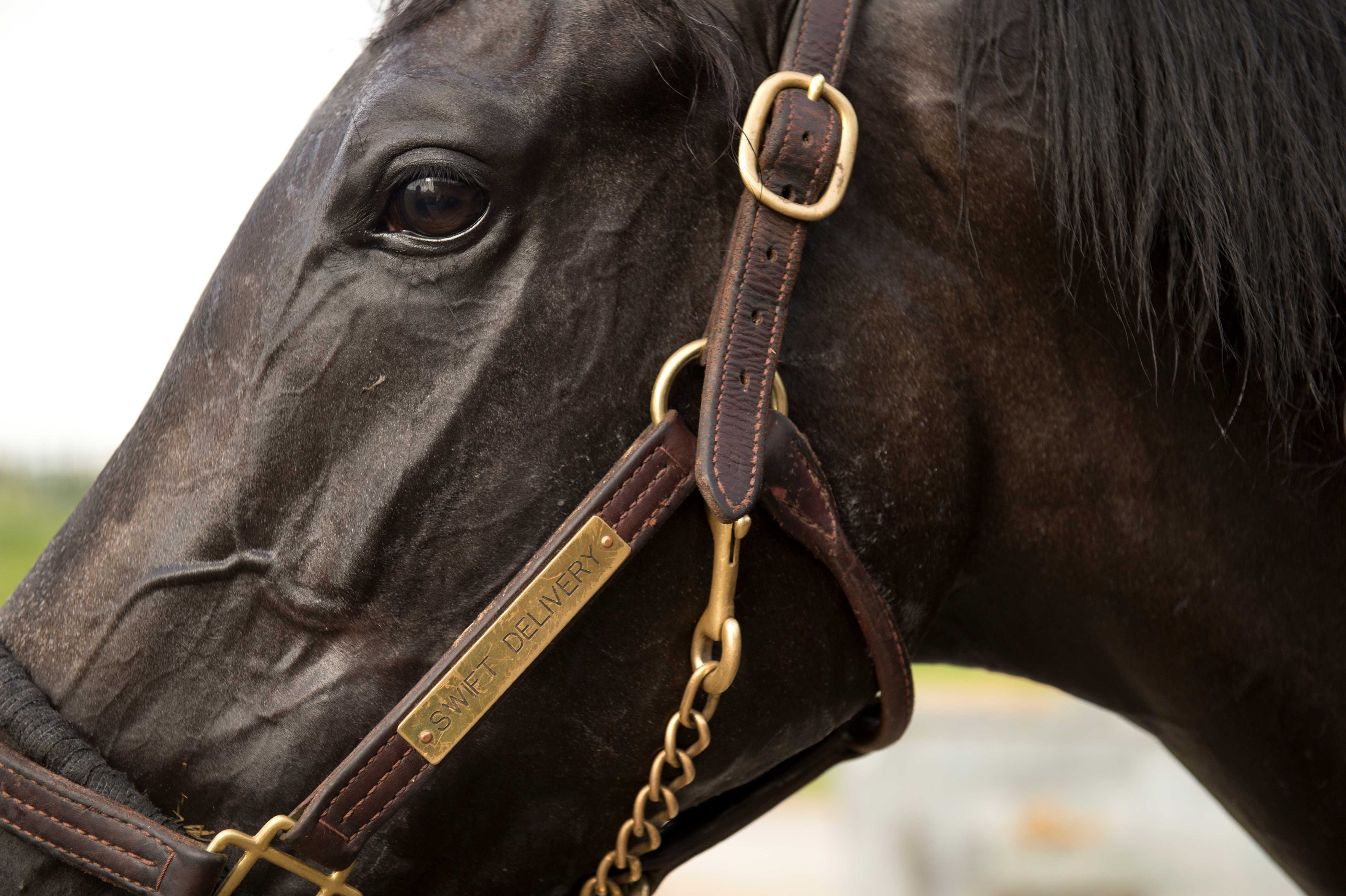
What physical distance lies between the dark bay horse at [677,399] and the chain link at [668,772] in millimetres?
27

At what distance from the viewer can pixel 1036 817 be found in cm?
538

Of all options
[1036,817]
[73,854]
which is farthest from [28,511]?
[73,854]

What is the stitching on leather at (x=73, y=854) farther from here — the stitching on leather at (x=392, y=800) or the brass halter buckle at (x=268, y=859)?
the stitching on leather at (x=392, y=800)

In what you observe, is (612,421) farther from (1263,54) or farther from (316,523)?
(1263,54)

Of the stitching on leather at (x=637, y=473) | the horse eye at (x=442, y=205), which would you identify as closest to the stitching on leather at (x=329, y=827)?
the stitching on leather at (x=637, y=473)

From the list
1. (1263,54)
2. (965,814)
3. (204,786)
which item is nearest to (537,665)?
(204,786)

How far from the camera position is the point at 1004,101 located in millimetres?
1334

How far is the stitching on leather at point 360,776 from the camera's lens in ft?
3.97

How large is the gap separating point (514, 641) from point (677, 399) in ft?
1.16

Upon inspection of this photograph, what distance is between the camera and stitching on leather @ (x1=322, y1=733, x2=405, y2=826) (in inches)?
47.6

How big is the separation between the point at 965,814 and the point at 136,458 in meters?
5.16

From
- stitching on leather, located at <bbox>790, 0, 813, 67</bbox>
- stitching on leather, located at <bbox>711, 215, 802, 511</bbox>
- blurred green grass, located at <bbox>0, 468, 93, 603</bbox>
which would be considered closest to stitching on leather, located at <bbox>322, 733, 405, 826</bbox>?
stitching on leather, located at <bbox>711, 215, 802, 511</bbox>

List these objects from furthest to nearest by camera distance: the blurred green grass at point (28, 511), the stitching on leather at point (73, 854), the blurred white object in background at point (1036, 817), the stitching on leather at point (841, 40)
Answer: the blurred green grass at point (28, 511) → the blurred white object in background at point (1036, 817) → the stitching on leather at point (841, 40) → the stitching on leather at point (73, 854)

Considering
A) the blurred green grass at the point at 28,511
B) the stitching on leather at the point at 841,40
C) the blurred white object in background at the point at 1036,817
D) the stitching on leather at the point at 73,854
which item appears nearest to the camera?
the stitching on leather at the point at 73,854
